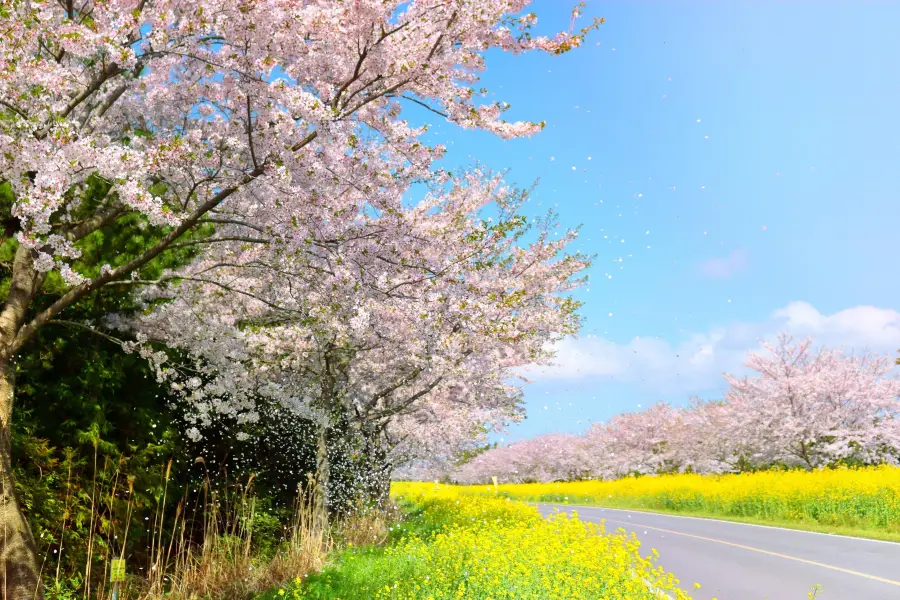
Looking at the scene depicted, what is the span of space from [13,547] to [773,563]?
10585mm

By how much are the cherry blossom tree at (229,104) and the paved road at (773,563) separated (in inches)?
268

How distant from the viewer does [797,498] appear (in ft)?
61.2

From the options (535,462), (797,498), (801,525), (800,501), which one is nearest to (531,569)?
(801,525)

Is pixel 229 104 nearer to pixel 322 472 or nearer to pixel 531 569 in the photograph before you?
pixel 531 569

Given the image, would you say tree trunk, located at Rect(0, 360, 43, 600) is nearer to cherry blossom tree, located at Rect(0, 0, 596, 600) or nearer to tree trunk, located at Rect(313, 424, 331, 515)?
cherry blossom tree, located at Rect(0, 0, 596, 600)

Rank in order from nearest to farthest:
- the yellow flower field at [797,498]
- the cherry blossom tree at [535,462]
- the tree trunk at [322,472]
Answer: the tree trunk at [322,472] → the yellow flower field at [797,498] → the cherry blossom tree at [535,462]

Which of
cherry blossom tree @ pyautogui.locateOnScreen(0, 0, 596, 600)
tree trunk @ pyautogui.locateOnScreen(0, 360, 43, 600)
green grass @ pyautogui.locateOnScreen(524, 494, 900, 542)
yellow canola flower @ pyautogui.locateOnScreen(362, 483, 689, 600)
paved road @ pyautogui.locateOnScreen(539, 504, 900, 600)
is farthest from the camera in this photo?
green grass @ pyautogui.locateOnScreen(524, 494, 900, 542)

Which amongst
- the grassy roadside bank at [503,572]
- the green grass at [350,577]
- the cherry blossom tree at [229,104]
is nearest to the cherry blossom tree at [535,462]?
the grassy roadside bank at [503,572]

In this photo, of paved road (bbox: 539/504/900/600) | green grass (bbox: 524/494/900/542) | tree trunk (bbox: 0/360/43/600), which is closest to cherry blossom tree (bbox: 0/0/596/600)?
tree trunk (bbox: 0/360/43/600)

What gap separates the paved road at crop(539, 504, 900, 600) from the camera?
8680 mm

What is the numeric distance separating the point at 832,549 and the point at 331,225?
1112cm

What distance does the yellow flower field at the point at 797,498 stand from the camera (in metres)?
16.7

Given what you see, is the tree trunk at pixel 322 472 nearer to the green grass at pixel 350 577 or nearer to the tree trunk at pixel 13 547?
the green grass at pixel 350 577

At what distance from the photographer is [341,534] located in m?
12.5
